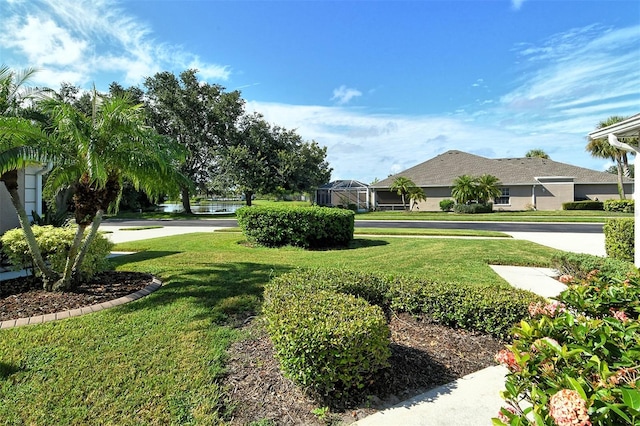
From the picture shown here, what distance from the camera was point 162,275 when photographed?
6.62 meters

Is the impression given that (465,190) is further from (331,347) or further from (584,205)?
(331,347)

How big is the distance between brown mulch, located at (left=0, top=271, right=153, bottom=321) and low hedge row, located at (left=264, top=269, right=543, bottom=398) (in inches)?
107

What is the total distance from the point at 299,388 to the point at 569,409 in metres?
2.31

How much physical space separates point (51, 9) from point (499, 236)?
51.8ft

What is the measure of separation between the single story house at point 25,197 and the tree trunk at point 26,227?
8.47ft

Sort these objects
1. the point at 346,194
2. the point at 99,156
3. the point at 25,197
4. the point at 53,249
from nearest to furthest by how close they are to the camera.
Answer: the point at 99,156 < the point at 53,249 < the point at 25,197 < the point at 346,194

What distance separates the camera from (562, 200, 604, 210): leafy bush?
1183 inches

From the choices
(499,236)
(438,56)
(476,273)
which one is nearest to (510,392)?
(476,273)

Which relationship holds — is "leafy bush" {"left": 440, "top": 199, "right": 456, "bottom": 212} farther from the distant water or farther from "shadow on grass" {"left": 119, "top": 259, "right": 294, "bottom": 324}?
"shadow on grass" {"left": 119, "top": 259, "right": 294, "bottom": 324}

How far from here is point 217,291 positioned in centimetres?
567

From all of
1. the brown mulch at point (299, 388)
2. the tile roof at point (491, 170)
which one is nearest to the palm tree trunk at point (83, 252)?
the brown mulch at point (299, 388)

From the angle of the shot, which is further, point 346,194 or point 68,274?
point 346,194

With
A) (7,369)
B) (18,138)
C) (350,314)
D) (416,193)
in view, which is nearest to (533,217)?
(416,193)

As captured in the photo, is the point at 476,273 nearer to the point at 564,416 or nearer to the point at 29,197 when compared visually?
the point at 564,416
